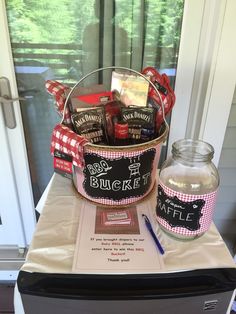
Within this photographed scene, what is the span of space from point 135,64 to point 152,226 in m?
0.69

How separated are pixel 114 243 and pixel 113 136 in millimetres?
279

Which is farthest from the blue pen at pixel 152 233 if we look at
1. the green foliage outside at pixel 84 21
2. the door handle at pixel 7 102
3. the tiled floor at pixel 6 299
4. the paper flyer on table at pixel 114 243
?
the tiled floor at pixel 6 299

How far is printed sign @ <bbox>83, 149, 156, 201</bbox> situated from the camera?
26.1 inches

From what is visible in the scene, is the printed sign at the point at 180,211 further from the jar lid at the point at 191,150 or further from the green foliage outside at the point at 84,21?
the green foliage outside at the point at 84,21

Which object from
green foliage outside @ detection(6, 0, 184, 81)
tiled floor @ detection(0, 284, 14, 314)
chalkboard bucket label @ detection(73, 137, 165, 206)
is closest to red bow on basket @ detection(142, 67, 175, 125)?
chalkboard bucket label @ detection(73, 137, 165, 206)

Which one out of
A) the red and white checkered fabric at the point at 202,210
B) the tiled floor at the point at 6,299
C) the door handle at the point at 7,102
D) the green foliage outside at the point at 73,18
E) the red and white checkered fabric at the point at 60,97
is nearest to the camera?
the red and white checkered fabric at the point at 202,210

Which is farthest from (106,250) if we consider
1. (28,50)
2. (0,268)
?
(0,268)

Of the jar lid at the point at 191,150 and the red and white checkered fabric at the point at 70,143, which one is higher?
the red and white checkered fabric at the point at 70,143

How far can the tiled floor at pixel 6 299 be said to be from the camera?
1.44 m

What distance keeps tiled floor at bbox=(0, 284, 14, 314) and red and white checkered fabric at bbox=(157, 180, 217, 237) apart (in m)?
1.21

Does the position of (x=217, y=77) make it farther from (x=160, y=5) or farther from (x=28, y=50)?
(x=28, y=50)

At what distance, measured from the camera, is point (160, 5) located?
1022 millimetres

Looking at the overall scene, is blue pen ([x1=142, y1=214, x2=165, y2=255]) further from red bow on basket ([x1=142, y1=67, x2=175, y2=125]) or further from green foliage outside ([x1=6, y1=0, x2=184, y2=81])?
green foliage outside ([x1=6, y1=0, x2=184, y2=81])

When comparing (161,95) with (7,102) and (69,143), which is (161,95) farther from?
(7,102)
